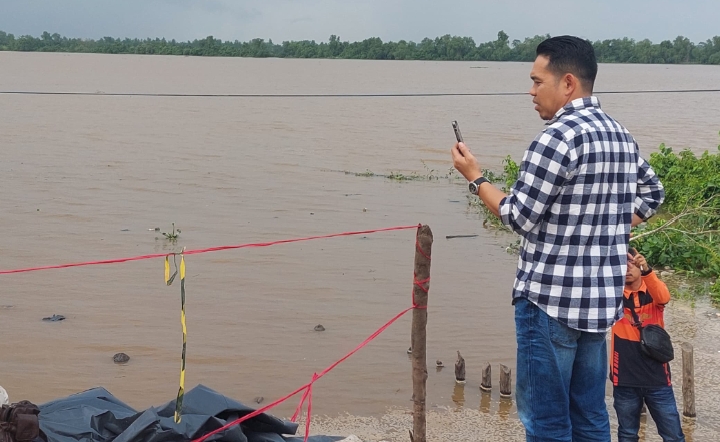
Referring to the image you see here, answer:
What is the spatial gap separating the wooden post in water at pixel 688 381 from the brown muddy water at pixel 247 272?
4.8 inches

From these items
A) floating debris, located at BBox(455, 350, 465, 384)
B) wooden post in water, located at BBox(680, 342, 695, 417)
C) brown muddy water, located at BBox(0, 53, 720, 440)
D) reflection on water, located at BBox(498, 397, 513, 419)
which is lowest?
brown muddy water, located at BBox(0, 53, 720, 440)

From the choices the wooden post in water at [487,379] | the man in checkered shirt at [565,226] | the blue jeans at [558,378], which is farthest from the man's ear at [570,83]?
the wooden post in water at [487,379]

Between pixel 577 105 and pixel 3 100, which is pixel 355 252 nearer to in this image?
pixel 577 105

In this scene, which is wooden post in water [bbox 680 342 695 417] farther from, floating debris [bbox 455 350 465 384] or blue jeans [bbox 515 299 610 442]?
blue jeans [bbox 515 299 610 442]

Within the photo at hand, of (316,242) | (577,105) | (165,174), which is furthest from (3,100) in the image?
(577,105)

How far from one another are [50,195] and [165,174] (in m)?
3.16

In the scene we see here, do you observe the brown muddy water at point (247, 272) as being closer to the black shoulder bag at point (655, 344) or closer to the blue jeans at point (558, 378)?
the black shoulder bag at point (655, 344)

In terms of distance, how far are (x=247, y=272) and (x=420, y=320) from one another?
18.7ft

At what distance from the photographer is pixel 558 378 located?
3.12 metres

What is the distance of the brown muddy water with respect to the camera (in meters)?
6.92

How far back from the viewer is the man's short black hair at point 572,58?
3.07 metres

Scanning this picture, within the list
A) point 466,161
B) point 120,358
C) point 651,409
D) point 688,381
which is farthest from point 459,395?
point 466,161

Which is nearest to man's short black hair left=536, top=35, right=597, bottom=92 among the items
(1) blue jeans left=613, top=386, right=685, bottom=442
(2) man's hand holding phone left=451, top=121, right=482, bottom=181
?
(2) man's hand holding phone left=451, top=121, right=482, bottom=181

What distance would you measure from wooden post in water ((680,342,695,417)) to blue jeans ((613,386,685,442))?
3.70ft
